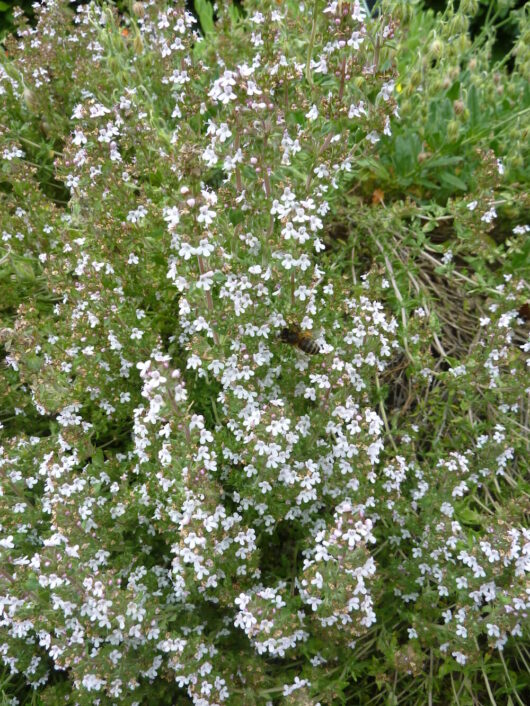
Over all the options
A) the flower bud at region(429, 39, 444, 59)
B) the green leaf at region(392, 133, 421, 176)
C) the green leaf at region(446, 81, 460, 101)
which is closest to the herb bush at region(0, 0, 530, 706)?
the flower bud at region(429, 39, 444, 59)

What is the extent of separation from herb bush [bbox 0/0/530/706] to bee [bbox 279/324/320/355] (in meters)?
0.05

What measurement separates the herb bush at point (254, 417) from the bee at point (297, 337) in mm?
51

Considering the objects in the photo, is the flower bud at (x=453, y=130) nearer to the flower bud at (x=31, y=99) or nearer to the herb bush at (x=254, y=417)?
the herb bush at (x=254, y=417)

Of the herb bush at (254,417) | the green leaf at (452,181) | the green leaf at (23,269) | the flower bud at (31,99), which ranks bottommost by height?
the herb bush at (254,417)

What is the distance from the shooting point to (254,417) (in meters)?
2.13

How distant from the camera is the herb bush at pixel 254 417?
2135 millimetres

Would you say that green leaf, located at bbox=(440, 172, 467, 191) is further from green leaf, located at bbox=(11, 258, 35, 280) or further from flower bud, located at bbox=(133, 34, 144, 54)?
green leaf, located at bbox=(11, 258, 35, 280)

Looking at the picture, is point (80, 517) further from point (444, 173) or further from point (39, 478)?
point (444, 173)

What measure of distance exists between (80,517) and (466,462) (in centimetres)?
154

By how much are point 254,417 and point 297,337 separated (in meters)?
0.87

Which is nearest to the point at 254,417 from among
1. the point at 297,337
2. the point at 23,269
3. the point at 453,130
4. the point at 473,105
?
the point at 297,337

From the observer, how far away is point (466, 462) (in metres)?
2.51

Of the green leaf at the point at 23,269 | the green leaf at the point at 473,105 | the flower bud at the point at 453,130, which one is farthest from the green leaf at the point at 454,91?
the green leaf at the point at 23,269

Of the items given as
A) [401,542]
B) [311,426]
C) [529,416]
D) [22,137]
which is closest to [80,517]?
[311,426]
